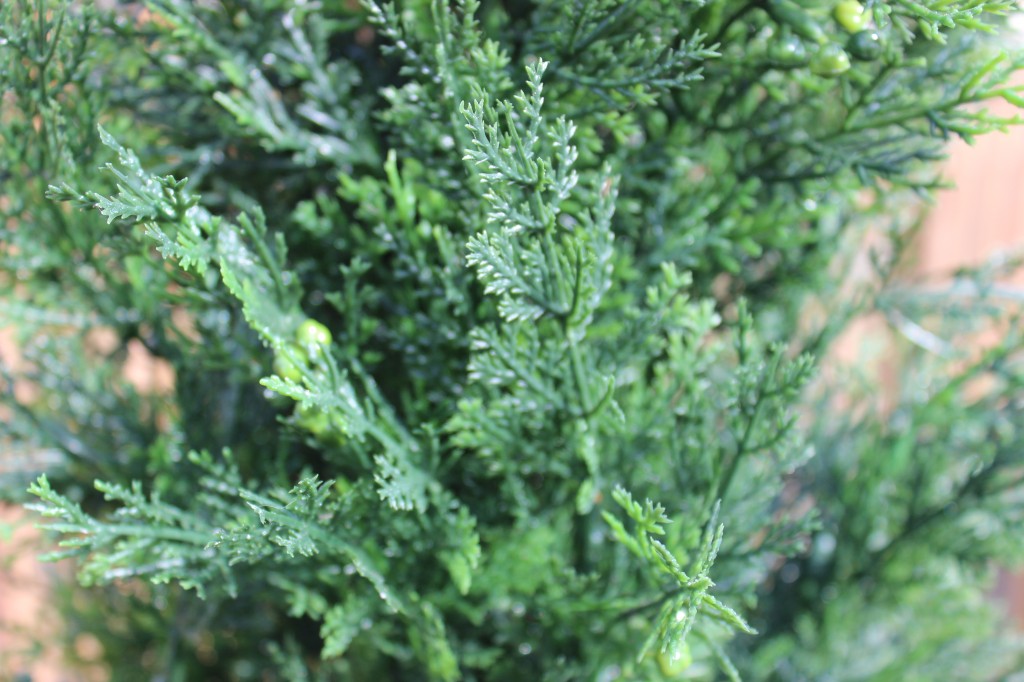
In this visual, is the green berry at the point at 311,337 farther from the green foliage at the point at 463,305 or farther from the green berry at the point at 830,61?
the green berry at the point at 830,61

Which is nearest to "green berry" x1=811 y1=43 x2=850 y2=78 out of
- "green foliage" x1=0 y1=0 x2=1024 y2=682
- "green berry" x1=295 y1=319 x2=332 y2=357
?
"green foliage" x1=0 y1=0 x2=1024 y2=682

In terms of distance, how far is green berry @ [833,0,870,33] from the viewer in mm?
367

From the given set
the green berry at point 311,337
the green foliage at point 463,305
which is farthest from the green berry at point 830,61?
the green berry at point 311,337

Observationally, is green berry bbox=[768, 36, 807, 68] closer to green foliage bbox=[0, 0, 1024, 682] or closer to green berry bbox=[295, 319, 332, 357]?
green foliage bbox=[0, 0, 1024, 682]

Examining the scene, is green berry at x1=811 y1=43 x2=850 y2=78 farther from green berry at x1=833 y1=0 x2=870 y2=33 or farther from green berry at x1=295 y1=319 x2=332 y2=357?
green berry at x1=295 y1=319 x2=332 y2=357

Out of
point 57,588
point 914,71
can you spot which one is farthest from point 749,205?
point 57,588

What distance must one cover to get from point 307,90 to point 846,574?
48cm

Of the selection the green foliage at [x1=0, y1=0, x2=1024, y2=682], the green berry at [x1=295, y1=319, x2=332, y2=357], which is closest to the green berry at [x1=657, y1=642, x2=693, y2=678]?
the green foliage at [x1=0, y1=0, x2=1024, y2=682]

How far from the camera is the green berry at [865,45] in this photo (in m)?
0.38

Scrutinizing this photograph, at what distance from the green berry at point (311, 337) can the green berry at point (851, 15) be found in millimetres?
266

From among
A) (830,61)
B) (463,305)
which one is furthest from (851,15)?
(463,305)

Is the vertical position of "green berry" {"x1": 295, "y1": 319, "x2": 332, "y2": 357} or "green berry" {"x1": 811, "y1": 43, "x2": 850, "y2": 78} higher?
"green berry" {"x1": 811, "y1": 43, "x2": 850, "y2": 78}

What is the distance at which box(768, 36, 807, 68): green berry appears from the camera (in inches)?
15.4

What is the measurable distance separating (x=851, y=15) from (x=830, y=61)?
0.07 feet
